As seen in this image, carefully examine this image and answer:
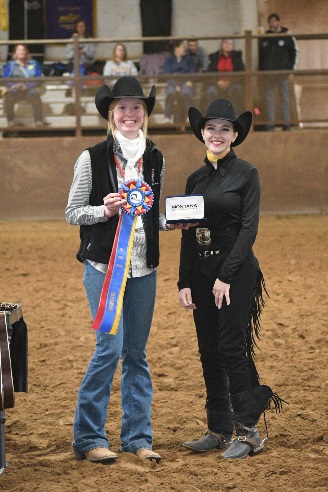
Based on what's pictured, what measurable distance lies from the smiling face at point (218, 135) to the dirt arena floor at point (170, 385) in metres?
1.59

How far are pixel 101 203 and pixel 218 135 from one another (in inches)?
28.2

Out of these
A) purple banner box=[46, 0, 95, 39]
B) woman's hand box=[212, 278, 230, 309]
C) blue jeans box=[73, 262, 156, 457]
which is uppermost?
purple banner box=[46, 0, 95, 39]

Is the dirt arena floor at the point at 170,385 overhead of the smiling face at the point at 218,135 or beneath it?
beneath

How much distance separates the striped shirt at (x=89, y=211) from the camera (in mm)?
4621

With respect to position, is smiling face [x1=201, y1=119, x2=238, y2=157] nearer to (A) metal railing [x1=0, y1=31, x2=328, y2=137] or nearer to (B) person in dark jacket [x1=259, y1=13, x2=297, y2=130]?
(A) metal railing [x1=0, y1=31, x2=328, y2=137]

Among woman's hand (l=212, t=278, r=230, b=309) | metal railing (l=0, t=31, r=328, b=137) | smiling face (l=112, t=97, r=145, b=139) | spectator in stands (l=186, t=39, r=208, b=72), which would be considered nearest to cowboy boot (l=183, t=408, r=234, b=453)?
woman's hand (l=212, t=278, r=230, b=309)

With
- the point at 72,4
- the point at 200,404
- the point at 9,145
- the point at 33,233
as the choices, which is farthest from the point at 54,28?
the point at 200,404

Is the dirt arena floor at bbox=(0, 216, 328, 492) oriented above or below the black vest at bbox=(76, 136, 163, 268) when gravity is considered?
below

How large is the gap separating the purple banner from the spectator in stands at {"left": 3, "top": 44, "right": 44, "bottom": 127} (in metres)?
4.15

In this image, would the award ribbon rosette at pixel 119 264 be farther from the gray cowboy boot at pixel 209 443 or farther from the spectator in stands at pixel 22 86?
the spectator in stands at pixel 22 86

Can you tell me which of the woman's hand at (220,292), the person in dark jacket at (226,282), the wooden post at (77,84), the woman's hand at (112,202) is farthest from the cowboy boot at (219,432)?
the wooden post at (77,84)

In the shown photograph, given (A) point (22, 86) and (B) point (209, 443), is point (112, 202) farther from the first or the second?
(A) point (22, 86)

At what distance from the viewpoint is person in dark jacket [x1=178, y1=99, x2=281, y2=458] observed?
4730 mm

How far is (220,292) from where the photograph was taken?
15.4 ft
